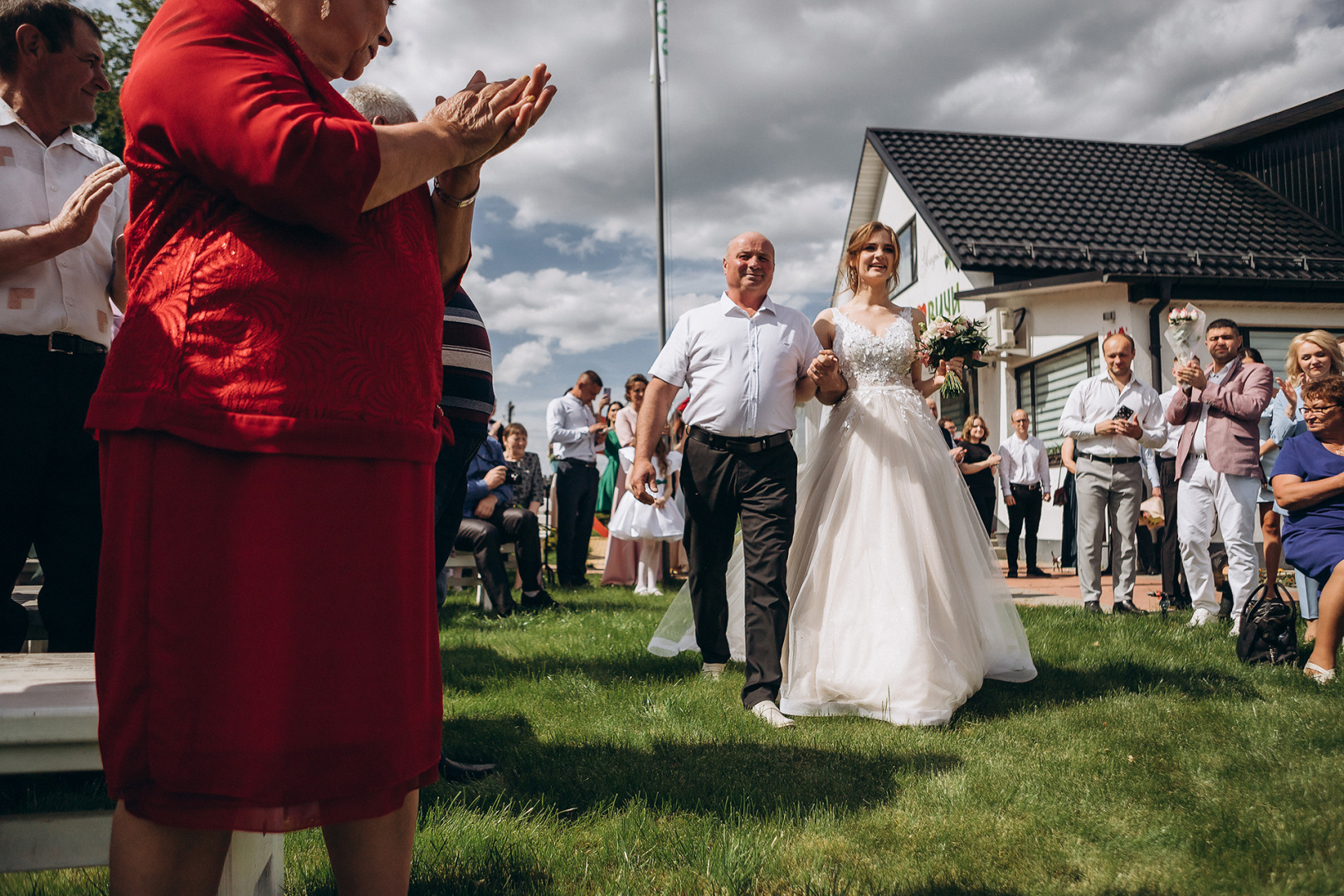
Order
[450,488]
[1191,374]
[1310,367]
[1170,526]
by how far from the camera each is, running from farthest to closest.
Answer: [1170,526] → [1191,374] → [1310,367] → [450,488]

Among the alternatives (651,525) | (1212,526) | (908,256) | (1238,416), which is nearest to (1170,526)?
(1212,526)

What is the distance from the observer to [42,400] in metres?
2.50

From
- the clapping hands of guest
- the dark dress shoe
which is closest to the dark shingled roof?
the clapping hands of guest

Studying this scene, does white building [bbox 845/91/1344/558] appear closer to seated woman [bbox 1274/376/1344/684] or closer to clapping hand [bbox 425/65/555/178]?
seated woman [bbox 1274/376/1344/684]

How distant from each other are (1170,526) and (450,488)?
7.88 m

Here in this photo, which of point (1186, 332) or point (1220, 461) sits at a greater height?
point (1186, 332)

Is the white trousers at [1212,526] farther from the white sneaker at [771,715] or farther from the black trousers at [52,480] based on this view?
the black trousers at [52,480]

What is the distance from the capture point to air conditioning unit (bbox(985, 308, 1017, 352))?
1498cm

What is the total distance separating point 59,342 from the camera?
2.54 m

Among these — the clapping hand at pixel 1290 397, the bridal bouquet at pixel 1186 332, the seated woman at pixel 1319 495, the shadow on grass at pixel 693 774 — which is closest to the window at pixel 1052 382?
the clapping hand at pixel 1290 397

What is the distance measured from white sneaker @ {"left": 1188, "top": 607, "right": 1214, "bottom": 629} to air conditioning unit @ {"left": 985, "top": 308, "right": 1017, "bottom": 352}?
864cm

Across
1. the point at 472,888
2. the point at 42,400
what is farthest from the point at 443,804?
the point at 42,400

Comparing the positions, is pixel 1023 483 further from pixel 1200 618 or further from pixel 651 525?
pixel 651 525

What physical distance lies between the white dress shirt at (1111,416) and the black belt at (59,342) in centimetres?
724
